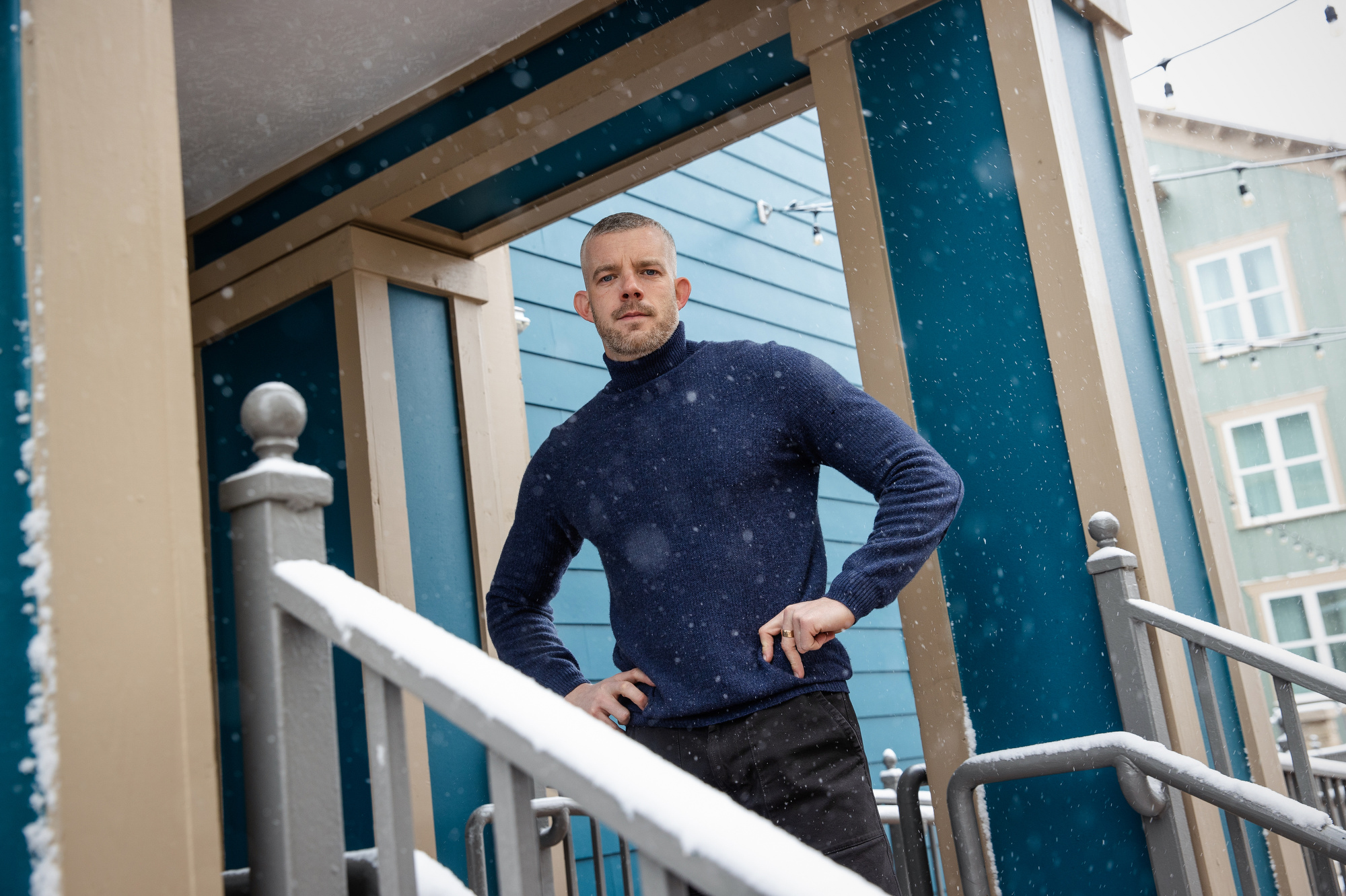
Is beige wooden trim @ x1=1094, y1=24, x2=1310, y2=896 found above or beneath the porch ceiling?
beneath

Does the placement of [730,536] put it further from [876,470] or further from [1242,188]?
[1242,188]

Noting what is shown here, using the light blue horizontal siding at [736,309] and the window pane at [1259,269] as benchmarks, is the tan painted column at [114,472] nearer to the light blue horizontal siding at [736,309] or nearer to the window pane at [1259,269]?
the light blue horizontal siding at [736,309]

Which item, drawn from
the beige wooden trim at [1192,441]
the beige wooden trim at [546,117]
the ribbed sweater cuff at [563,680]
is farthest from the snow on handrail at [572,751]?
the beige wooden trim at [546,117]

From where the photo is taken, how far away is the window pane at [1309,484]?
977 centimetres

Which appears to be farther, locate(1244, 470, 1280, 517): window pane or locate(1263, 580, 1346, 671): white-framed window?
locate(1244, 470, 1280, 517): window pane

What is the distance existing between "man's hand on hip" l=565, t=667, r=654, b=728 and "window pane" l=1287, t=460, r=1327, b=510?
9.86m

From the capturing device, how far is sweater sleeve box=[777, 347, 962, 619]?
5.36 ft

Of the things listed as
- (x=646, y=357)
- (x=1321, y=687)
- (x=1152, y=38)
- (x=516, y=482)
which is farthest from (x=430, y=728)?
(x=1152, y=38)

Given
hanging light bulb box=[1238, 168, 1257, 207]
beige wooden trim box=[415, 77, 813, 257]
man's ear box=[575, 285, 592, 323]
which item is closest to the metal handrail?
man's ear box=[575, 285, 592, 323]

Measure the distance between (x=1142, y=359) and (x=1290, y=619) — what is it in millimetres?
8570

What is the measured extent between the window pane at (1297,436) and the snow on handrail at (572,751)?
418 inches

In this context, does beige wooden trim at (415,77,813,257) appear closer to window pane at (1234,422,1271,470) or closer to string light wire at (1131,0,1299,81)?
string light wire at (1131,0,1299,81)

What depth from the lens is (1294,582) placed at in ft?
32.0

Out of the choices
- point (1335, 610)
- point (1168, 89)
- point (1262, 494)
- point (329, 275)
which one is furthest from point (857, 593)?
point (1262, 494)
